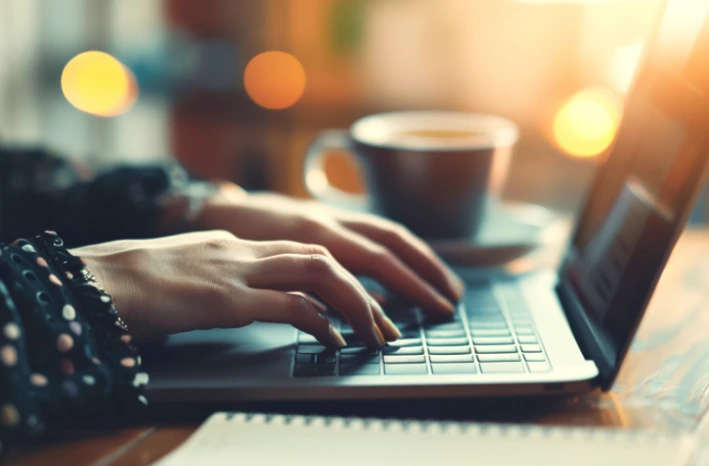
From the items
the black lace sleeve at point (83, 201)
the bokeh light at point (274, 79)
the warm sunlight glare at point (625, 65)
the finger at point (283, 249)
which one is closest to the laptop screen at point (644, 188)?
the finger at point (283, 249)

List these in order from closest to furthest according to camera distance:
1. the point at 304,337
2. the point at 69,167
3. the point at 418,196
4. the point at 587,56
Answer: the point at 304,337 < the point at 418,196 < the point at 69,167 < the point at 587,56

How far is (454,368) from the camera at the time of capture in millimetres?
427

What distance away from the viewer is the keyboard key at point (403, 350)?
45 centimetres

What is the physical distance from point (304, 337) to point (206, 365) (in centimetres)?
8

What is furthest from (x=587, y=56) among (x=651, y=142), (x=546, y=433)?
(x=546, y=433)

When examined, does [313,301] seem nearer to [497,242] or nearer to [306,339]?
[306,339]

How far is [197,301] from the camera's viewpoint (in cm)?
46

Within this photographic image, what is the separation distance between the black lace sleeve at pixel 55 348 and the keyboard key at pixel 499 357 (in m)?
0.21

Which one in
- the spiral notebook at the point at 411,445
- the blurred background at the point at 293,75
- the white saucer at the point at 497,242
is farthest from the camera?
the blurred background at the point at 293,75

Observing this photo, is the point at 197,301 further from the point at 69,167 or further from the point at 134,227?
the point at 69,167

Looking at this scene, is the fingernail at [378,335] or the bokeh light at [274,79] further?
the bokeh light at [274,79]

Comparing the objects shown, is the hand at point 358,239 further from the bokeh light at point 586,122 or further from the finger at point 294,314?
the bokeh light at point 586,122

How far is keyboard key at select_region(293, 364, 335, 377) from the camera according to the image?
1.40ft

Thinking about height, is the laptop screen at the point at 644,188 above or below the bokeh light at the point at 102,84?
above
